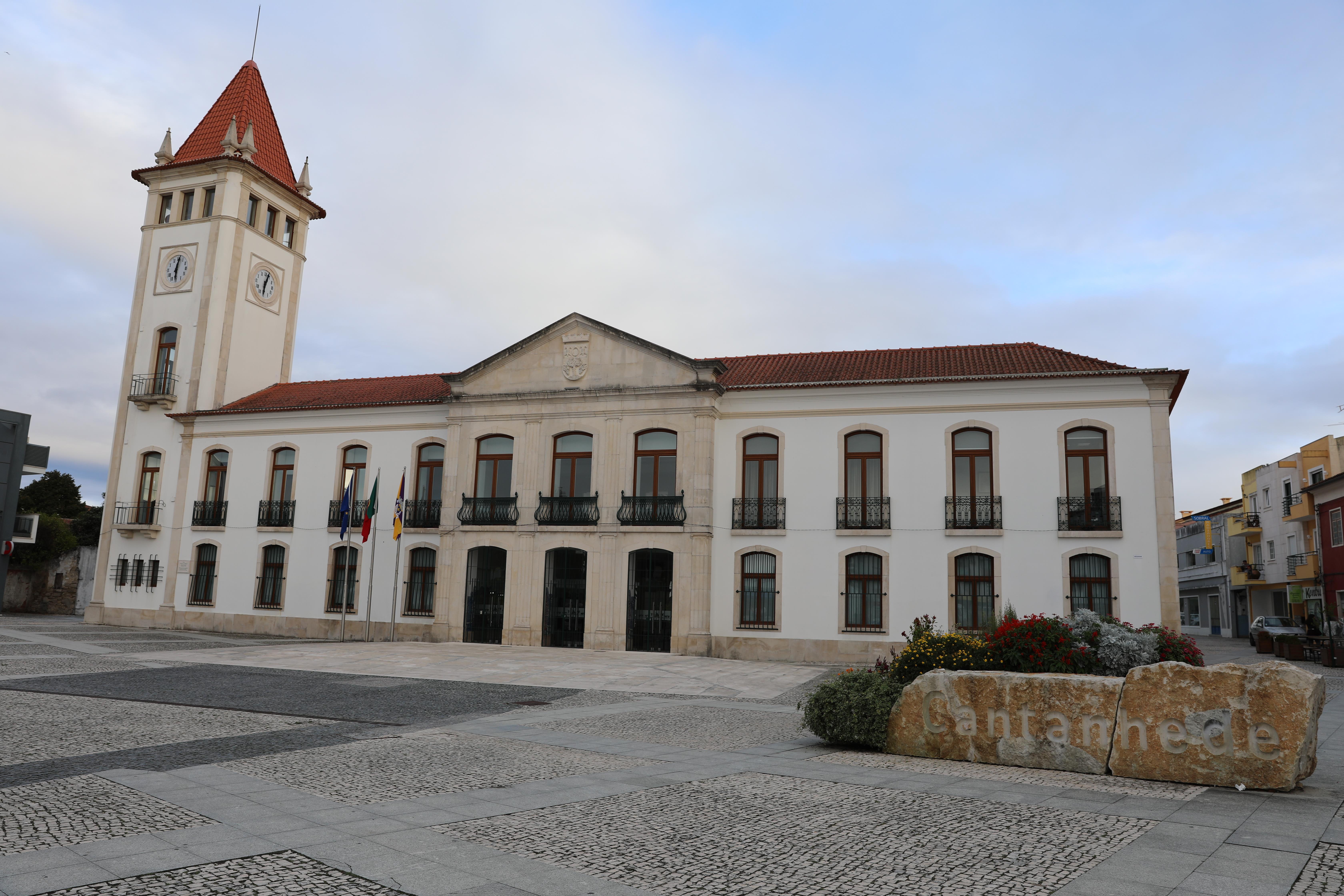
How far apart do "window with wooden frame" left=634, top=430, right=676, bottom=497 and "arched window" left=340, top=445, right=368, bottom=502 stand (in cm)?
962

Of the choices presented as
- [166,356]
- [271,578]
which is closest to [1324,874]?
[271,578]

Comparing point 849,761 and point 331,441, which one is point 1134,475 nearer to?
point 849,761

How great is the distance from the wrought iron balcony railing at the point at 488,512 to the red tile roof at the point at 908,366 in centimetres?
723

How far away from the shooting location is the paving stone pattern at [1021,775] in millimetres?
7578

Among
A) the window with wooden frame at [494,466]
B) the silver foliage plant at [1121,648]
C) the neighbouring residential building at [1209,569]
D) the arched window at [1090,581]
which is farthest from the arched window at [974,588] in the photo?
the neighbouring residential building at [1209,569]

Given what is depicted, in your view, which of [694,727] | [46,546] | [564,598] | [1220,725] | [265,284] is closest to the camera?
[1220,725]

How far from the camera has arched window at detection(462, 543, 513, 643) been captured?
26156 millimetres

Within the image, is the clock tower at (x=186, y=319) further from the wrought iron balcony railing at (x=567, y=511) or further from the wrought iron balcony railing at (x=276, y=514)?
the wrought iron balcony railing at (x=567, y=511)

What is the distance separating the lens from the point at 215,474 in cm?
3138

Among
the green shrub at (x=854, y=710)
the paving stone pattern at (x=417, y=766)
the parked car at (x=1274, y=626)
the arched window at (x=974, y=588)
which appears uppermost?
the arched window at (x=974, y=588)

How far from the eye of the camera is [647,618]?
24703mm

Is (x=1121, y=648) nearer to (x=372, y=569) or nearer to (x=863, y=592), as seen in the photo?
(x=863, y=592)

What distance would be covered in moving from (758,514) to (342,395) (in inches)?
622

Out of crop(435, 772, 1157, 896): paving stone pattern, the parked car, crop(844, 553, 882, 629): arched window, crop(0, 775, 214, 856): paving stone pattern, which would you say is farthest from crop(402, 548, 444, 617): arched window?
the parked car
